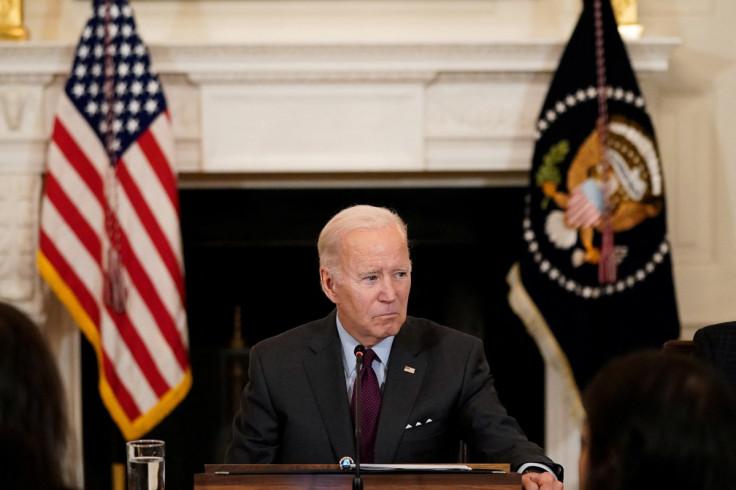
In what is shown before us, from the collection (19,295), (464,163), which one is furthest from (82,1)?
(464,163)

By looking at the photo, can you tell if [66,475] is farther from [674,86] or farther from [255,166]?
[674,86]

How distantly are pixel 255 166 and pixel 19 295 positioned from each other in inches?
41.3

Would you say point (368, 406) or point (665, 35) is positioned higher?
point (665, 35)

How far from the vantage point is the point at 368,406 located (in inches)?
102

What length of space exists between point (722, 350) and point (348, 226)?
996mm

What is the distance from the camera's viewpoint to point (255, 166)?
3.95 meters

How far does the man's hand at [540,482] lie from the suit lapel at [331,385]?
1.61ft

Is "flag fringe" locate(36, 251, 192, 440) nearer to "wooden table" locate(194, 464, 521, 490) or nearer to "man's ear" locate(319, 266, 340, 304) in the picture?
"man's ear" locate(319, 266, 340, 304)

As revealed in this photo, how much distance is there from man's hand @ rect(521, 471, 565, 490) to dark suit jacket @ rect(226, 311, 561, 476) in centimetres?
19

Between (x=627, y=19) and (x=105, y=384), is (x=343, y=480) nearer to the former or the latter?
(x=105, y=384)

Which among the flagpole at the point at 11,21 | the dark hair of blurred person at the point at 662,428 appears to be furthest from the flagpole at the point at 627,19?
the dark hair of blurred person at the point at 662,428

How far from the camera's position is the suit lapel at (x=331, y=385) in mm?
2561

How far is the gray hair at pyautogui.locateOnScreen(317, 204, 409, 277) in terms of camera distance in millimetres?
2668

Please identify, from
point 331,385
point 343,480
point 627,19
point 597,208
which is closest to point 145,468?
point 343,480
